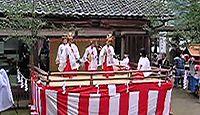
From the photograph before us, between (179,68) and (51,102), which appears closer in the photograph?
(51,102)

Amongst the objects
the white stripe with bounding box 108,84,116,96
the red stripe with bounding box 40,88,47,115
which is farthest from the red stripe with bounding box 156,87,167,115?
the red stripe with bounding box 40,88,47,115

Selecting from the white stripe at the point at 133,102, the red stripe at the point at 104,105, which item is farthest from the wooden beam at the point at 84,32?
the white stripe at the point at 133,102

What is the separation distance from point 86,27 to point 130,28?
185 cm

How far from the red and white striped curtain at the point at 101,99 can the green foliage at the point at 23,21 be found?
1.87 metres

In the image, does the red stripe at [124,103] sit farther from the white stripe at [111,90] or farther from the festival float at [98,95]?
the white stripe at [111,90]

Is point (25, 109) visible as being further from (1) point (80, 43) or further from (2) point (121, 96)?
A: (2) point (121, 96)

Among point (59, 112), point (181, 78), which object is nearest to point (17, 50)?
point (59, 112)

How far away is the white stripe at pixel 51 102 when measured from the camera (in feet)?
31.0

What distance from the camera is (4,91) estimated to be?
1073 cm

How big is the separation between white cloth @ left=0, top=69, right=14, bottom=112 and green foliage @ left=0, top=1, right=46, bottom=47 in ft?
3.67

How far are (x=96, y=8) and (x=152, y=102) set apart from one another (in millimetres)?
5825

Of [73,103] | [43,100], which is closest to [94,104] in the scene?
[73,103]

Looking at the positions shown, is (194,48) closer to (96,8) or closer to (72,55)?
(72,55)

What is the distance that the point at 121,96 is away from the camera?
9805mm
